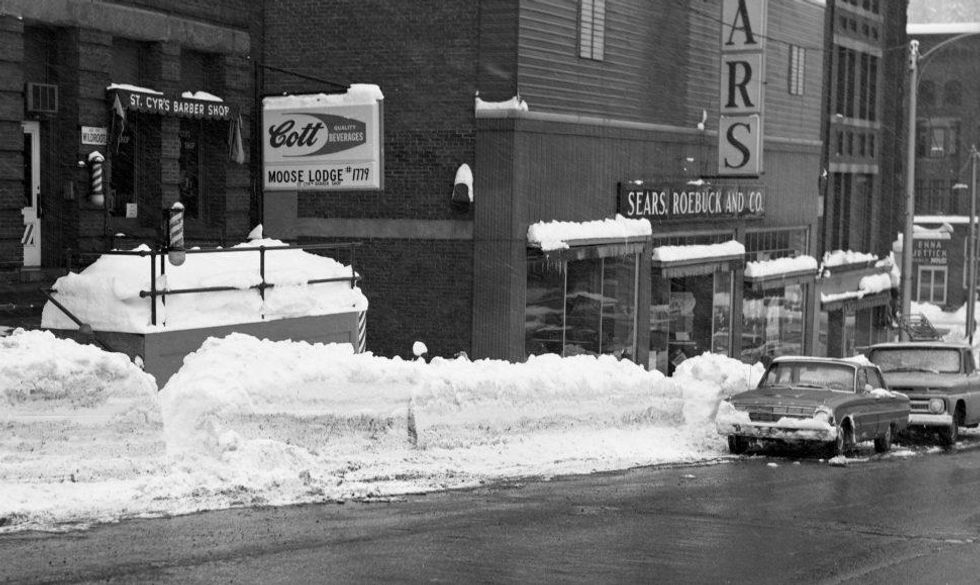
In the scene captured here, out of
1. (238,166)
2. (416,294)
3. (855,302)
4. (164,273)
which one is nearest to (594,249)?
(416,294)

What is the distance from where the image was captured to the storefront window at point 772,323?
1378 inches

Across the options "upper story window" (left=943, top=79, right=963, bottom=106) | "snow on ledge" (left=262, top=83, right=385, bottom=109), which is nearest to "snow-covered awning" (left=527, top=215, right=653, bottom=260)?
"snow on ledge" (left=262, top=83, right=385, bottom=109)

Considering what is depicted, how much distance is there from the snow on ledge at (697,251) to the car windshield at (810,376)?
8049mm

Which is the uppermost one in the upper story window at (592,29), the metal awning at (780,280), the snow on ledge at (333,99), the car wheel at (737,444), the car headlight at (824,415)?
the upper story window at (592,29)

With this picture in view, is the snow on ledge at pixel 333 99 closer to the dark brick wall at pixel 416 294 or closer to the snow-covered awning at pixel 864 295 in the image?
the dark brick wall at pixel 416 294

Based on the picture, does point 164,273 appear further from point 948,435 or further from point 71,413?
point 948,435

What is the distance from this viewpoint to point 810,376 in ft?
67.5

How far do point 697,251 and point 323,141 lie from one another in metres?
11.1

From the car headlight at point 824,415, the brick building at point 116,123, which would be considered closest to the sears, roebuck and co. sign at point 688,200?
the brick building at point 116,123

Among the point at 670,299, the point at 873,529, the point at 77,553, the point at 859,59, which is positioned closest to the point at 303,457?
the point at 77,553

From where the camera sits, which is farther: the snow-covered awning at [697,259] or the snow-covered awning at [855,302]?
the snow-covered awning at [855,302]

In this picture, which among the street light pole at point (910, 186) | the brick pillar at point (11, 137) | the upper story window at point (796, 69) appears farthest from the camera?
the upper story window at point (796, 69)

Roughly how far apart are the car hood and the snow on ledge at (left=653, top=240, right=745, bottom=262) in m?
9.07

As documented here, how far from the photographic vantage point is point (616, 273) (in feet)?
90.1
